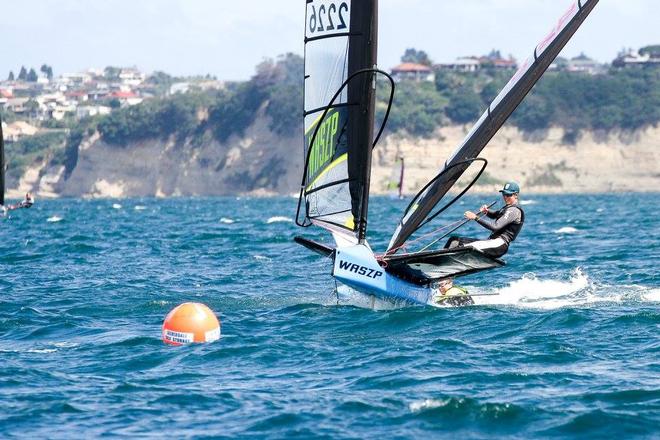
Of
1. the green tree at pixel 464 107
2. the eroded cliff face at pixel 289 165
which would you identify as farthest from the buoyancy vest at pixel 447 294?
the green tree at pixel 464 107

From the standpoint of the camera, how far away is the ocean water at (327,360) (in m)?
10.3

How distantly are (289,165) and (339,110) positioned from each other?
390 ft

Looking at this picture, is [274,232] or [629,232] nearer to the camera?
[629,232]

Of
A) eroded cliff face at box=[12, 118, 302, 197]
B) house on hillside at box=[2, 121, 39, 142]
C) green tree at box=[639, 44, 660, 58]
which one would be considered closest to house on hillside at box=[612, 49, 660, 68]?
green tree at box=[639, 44, 660, 58]

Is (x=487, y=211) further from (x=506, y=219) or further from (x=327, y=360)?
(x=327, y=360)

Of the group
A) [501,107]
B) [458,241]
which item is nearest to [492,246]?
[458,241]

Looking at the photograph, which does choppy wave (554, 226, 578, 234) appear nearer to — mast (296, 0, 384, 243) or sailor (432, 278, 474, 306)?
sailor (432, 278, 474, 306)

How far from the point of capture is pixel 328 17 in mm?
16656

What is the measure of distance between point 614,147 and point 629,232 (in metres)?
101

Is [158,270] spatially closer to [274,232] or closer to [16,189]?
[274,232]

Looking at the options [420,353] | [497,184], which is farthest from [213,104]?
Answer: [420,353]

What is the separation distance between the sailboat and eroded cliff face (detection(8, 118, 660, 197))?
109 meters

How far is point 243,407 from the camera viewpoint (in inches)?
426

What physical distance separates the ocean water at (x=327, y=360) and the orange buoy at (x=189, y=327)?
0.17m
